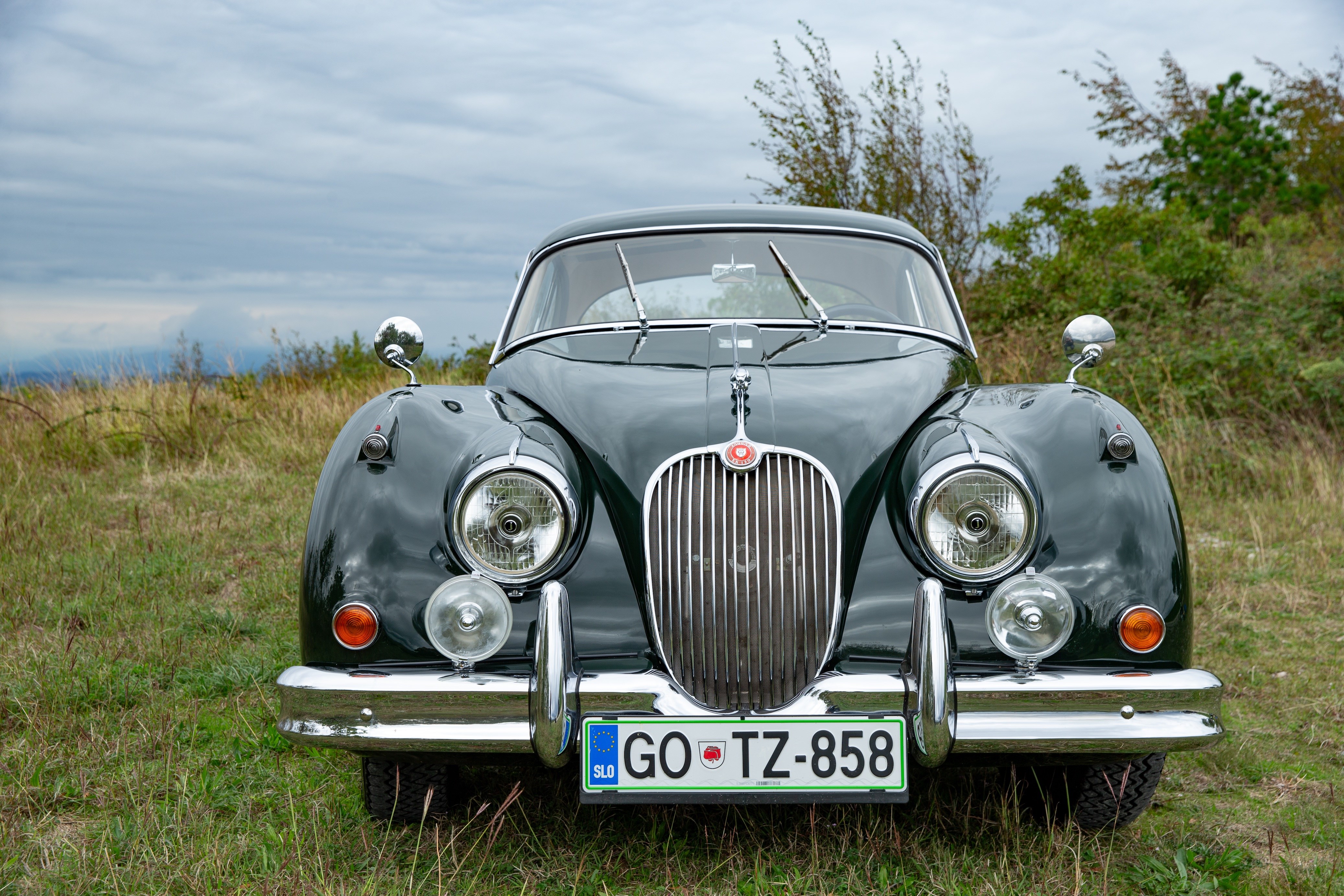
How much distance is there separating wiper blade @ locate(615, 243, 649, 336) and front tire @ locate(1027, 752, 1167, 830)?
5.61 ft

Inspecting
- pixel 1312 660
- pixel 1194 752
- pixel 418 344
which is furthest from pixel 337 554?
pixel 1312 660

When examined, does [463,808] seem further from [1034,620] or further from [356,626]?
[1034,620]

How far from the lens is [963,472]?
7.18 feet

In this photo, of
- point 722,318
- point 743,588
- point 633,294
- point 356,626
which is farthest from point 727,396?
point 633,294

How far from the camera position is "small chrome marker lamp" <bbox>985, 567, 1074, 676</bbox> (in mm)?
2100

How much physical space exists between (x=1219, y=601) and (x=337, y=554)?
4266 mm

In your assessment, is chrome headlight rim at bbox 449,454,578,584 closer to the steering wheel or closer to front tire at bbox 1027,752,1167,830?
front tire at bbox 1027,752,1167,830

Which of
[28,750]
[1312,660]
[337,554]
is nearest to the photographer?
[337,554]

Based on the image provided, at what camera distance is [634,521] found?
2260 mm

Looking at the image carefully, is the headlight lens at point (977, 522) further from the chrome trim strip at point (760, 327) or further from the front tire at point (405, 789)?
the front tire at point (405, 789)

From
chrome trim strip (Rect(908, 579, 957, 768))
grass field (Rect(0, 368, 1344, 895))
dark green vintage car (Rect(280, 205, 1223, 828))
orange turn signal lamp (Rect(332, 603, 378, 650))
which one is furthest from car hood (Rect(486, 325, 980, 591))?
grass field (Rect(0, 368, 1344, 895))

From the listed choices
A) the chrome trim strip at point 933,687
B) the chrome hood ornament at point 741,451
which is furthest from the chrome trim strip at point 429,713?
the chrome trim strip at point 933,687

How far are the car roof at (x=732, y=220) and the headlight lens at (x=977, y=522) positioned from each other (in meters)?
1.69

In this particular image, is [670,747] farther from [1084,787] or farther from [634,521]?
[1084,787]
